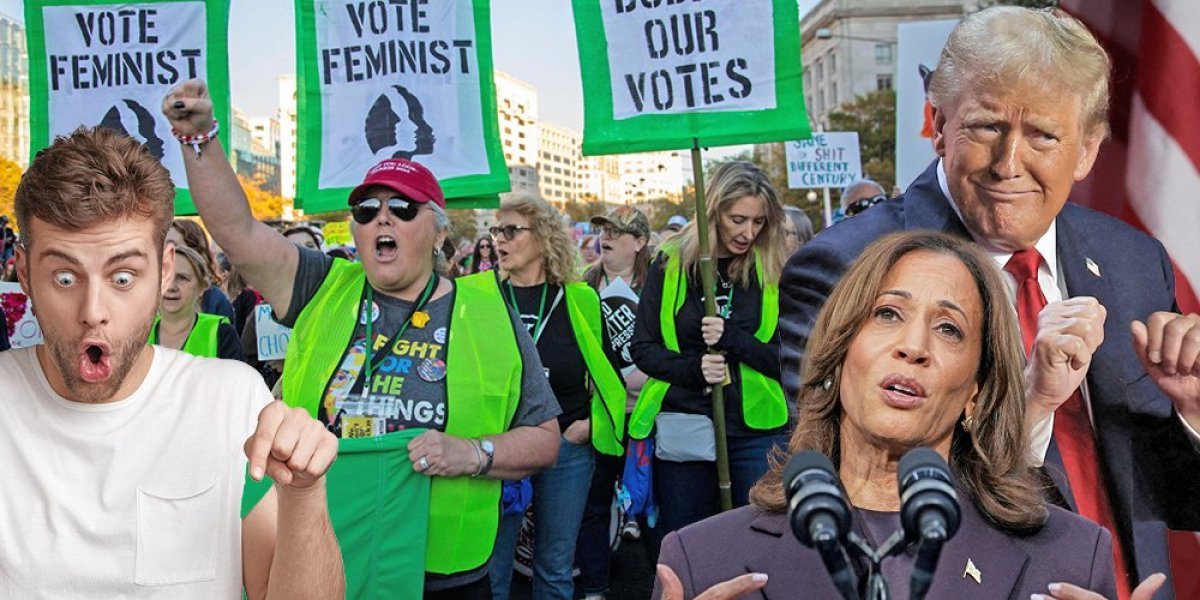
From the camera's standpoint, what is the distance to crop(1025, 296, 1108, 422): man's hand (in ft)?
7.59

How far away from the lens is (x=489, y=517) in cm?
392

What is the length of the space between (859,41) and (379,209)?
91673 mm

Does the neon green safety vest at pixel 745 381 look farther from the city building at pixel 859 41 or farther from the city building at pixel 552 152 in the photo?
the city building at pixel 552 152

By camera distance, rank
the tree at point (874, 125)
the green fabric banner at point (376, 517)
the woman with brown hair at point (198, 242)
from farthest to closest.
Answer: the tree at point (874, 125) → the woman with brown hair at point (198, 242) → the green fabric banner at point (376, 517)

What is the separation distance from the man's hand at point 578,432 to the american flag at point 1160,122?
10.3 ft

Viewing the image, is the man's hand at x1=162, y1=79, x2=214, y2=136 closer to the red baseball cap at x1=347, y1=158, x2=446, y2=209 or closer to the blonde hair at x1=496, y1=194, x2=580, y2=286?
the red baseball cap at x1=347, y1=158, x2=446, y2=209

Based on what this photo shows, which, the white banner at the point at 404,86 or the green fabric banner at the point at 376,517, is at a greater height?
the white banner at the point at 404,86

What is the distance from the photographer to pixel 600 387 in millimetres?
5871

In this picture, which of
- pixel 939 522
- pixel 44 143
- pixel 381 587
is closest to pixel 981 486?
pixel 939 522

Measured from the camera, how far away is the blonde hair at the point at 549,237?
6.20 meters

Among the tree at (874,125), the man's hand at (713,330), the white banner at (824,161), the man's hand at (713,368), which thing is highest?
the tree at (874,125)

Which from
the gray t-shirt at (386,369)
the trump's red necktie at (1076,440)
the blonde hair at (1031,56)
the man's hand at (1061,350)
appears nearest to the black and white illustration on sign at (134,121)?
the gray t-shirt at (386,369)

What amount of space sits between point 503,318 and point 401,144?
135 centimetres

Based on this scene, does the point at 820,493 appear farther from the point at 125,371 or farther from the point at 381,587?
the point at 381,587
